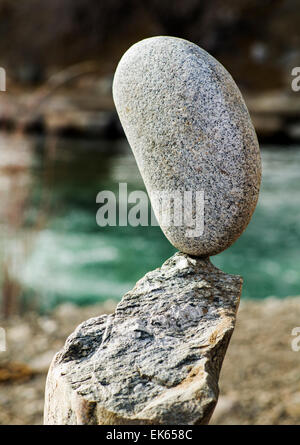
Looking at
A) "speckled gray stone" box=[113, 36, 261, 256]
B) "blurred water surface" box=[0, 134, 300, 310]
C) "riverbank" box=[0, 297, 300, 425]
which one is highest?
"speckled gray stone" box=[113, 36, 261, 256]

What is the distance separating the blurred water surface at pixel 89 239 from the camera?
4.34m

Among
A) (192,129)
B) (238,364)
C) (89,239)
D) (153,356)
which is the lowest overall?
(238,364)

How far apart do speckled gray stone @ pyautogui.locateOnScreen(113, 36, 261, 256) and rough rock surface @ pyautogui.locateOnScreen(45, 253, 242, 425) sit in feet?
0.61

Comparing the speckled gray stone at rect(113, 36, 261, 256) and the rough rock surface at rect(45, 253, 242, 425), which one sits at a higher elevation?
the speckled gray stone at rect(113, 36, 261, 256)

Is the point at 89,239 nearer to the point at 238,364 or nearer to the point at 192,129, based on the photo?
the point at 238,364

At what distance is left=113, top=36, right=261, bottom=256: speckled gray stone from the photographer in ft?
5.12

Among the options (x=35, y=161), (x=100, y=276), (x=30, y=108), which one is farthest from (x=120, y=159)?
(x=30, y=108)

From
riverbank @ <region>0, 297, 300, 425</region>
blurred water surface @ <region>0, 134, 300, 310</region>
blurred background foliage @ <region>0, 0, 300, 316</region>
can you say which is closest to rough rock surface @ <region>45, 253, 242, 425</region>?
riverbank @ <region>0, 297, 300, 425</region>

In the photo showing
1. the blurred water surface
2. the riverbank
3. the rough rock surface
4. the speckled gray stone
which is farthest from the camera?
the blurred water surface

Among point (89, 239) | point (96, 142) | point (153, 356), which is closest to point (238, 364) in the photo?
point (153, 356)

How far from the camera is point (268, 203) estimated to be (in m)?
7.82

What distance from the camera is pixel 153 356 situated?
1429 millimetres

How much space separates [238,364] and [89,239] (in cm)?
345

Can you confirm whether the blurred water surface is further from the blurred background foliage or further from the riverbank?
the riverbank
